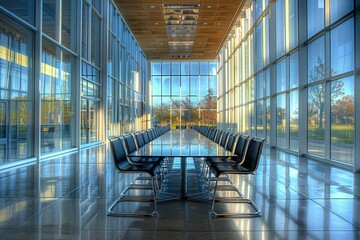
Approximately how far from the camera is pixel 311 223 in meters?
3.01

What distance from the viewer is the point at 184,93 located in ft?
86.8

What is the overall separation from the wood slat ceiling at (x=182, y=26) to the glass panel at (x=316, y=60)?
19.2ft

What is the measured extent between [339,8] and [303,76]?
229cm

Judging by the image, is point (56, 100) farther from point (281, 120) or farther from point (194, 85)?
point (194, 85)

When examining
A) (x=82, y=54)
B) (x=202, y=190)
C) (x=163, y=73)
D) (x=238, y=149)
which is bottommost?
(x=202, y=190)

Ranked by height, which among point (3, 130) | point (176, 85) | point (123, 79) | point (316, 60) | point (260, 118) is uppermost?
point (176, 85)

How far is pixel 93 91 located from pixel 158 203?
9.32m

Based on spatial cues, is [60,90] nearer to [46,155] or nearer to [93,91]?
[46,155]

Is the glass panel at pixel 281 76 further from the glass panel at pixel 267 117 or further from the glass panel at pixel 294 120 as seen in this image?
the glass panel at pixel 267 117

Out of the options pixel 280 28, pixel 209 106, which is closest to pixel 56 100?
pixel 280 28

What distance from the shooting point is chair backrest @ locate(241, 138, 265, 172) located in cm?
349

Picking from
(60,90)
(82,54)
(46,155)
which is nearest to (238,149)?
(46,155)

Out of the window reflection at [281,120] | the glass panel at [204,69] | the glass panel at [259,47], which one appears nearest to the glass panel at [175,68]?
the glass panel at [204,69]

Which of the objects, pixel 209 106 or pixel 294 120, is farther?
pixel 209 106
